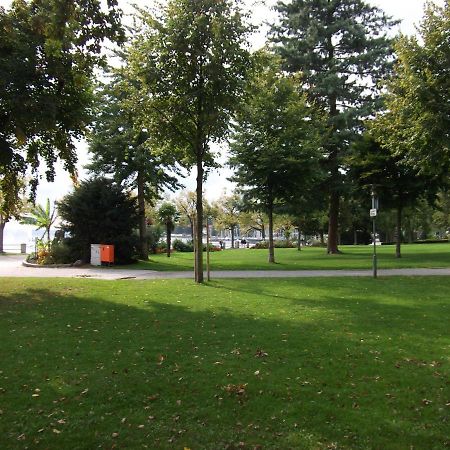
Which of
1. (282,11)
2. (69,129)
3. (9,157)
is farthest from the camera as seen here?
(282,11)

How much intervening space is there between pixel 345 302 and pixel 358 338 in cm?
364

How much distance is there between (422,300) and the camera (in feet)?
38.0

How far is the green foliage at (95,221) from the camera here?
2450cm

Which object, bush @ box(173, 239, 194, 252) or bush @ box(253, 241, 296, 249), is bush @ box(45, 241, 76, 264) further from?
bush @ box(253, 241, 296, 249)

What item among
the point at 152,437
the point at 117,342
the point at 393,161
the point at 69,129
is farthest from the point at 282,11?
the point at 152,437

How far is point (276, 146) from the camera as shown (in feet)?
77.9

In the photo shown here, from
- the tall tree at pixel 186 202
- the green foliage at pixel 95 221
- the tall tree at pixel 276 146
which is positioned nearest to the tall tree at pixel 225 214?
the tall tree at pixel 186 202

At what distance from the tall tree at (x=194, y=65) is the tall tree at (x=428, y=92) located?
275 inches

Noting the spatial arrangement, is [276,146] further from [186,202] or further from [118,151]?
[186,202]

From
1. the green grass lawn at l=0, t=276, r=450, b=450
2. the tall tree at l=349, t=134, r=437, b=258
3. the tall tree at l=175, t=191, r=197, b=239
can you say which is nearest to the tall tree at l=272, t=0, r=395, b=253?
the tall tree at l=349, t=134, r=437, b=258

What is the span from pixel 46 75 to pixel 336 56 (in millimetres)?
24899

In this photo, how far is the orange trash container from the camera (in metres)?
23.5

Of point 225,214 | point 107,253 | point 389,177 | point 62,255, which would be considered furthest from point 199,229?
point 225,214

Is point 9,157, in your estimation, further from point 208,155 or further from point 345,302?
point 345,302
